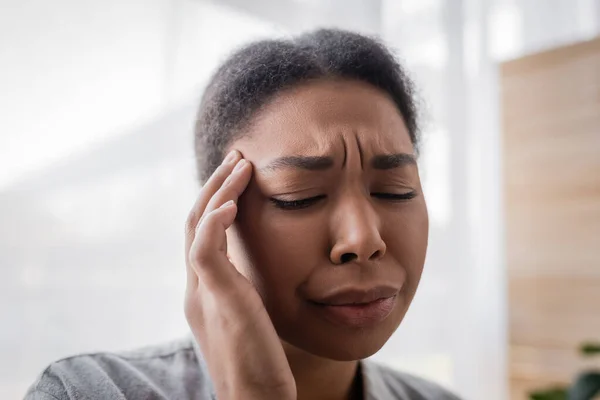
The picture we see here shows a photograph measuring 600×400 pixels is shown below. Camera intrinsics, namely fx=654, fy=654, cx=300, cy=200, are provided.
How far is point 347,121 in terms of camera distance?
840mm

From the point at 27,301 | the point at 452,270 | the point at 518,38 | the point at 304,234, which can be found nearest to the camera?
the point at 304,234

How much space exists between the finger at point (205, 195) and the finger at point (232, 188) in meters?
0.02

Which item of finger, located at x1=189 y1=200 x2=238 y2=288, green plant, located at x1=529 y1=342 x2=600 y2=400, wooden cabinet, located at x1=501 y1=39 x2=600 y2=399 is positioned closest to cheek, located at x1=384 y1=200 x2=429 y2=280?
finger, located at x1=189 y1=200 x2=238 y2=288

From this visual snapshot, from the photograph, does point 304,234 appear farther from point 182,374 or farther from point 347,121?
point 182,374

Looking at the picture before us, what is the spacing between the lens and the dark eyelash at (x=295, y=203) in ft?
2.67

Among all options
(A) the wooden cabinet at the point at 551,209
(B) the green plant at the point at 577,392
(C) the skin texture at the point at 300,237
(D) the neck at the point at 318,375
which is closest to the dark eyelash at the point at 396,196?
(C) the skin texture at the point at 300,237

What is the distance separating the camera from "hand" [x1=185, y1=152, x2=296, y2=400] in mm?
776

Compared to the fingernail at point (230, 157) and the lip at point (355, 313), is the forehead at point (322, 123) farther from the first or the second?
the lip at point (355, 313)

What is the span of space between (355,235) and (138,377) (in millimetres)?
378

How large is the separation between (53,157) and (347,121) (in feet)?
1.99

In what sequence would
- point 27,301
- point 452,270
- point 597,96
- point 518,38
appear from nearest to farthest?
1. point 27,301
2. point 597,96
3. point 452,270
4. point 518,38

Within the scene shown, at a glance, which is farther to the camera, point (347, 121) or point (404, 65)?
point (404, 65)

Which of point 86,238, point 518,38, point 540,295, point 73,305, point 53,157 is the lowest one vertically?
point 540,295

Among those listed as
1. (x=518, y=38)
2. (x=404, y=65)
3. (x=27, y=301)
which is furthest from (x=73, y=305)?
(x=518, y=38)
